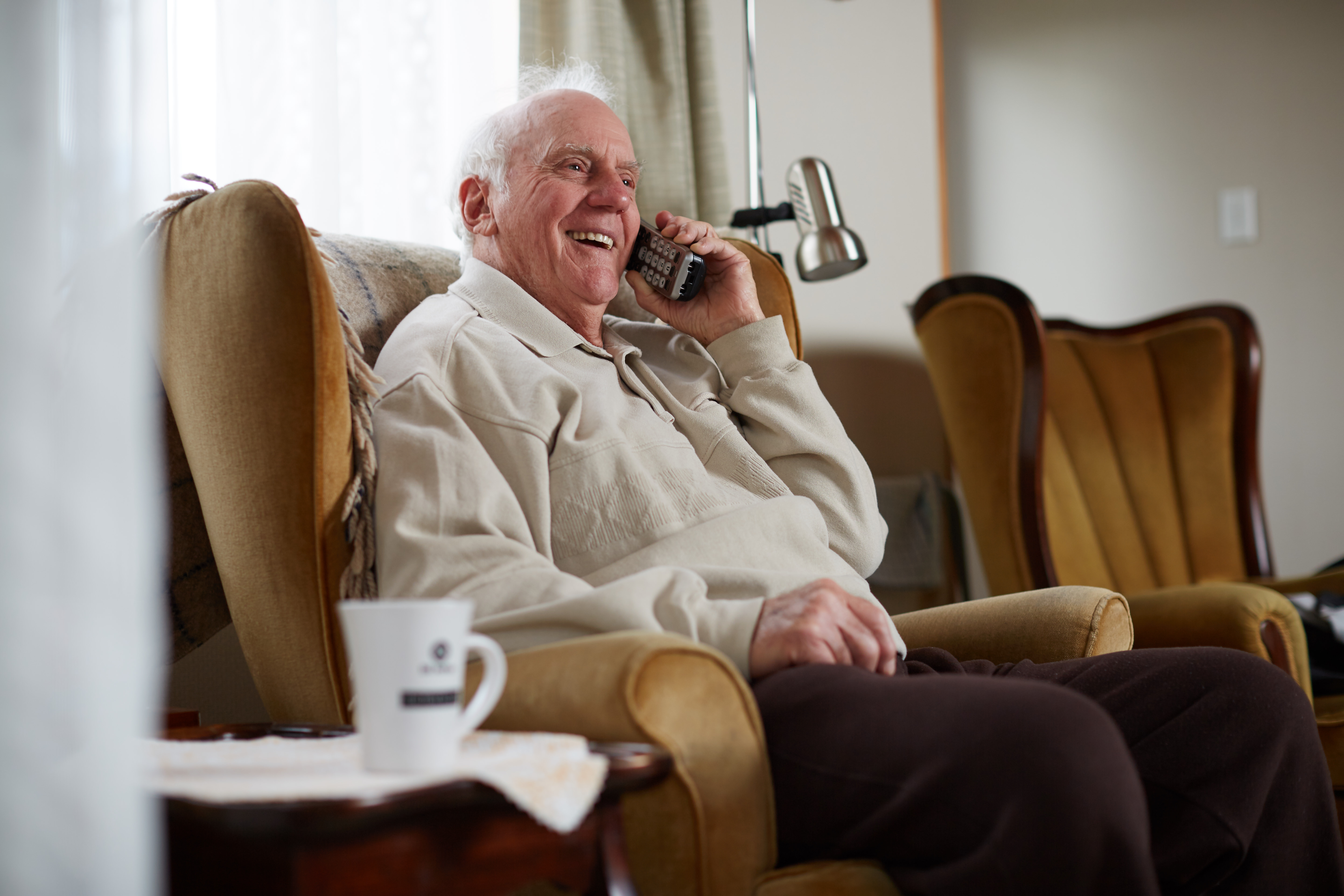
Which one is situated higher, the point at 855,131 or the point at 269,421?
the point at 855,131

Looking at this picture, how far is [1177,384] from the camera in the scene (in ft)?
7.62

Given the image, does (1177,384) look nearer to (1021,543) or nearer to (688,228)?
(1021,543)

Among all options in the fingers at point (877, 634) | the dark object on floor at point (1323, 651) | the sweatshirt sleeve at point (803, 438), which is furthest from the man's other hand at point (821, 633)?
the dark object on floor at point (1323, 651)

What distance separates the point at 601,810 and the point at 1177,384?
2.03 meters

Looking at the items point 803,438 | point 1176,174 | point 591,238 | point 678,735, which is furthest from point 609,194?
point 1176,174

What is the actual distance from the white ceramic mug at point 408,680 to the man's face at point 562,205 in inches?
31.8

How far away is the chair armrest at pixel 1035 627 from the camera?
120 cm

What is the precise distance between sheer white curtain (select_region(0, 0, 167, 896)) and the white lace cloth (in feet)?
0.16

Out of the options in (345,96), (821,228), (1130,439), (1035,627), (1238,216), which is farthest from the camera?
(1238,216)

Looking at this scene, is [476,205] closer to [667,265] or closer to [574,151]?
[574,151]

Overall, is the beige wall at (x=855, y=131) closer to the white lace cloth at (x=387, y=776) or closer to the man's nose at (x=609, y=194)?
the man's nose at (x=609, y=194)

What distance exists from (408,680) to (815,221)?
1.34 metres

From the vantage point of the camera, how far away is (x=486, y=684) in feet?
2.16

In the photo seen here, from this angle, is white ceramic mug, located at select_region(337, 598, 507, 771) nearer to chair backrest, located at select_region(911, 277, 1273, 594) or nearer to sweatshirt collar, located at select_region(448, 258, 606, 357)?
sweatshirt collar, located at select_region(448, 258, 606, 357)
